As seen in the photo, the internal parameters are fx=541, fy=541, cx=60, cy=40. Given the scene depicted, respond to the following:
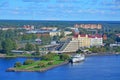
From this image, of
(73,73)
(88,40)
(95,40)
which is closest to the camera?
(73,73)

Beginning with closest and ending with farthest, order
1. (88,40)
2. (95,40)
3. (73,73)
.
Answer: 1. (73,73)
2. (88,40)
3. (95,40)

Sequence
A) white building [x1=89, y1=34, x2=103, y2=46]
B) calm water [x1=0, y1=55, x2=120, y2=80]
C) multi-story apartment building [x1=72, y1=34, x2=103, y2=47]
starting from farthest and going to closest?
white building [x1=89, y1=34, x2=103, y2=46]
multi-story apartment building [x1=72, y1=34, x2=103, y2=47]
calm water [x1=0, y1=55, x2=120, y2=80]

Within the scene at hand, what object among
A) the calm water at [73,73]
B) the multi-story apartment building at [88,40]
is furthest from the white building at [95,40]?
the calm water at [73,73]

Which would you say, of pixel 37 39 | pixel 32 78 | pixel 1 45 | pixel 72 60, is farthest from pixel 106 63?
pixel 37 39

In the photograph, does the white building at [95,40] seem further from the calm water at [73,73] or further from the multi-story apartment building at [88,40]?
the calm water at [73,73]

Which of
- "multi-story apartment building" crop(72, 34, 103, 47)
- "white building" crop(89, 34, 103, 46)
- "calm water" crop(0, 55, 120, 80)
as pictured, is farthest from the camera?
"white building" crop(89, 34, 103, 46)

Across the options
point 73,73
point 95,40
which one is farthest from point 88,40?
point 73,73

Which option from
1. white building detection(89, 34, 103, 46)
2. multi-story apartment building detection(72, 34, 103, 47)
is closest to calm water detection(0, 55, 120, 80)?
multi-story apartment building detection(72, 34, 103, 47)

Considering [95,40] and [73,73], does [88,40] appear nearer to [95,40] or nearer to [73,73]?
[95,40]

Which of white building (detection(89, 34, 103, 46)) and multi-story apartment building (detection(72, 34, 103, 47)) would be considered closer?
multi-story apartment building (detection(72, 34, 103, 47))

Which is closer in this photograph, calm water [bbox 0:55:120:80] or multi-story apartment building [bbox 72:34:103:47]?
calm water [bbox 0:55:120:80]

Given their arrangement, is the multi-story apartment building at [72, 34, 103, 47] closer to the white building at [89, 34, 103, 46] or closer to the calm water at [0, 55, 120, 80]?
the white building at [89, 34, 103, 46]
